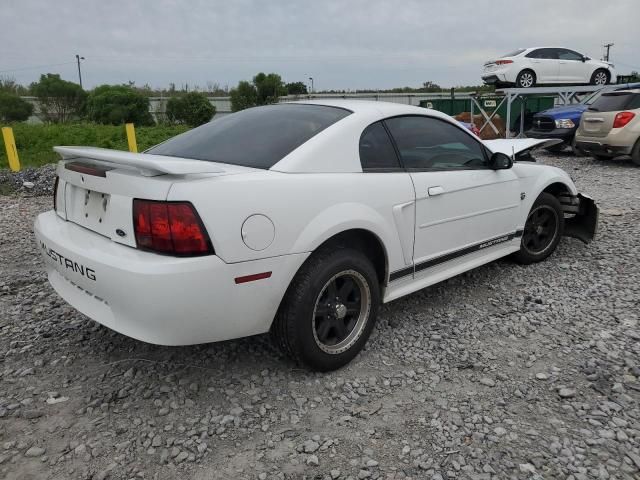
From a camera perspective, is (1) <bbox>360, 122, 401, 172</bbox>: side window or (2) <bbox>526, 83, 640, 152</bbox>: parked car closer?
(1) <bbox>360, 122, 401, 172</bbox>: side window

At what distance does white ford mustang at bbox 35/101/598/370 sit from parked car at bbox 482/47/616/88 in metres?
13.3

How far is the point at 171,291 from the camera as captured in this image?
2.29 meters

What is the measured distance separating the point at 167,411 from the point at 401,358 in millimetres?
1403

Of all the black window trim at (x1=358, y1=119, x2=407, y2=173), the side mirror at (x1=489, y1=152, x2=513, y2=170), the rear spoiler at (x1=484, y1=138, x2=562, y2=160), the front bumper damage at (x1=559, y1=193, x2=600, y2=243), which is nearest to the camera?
the black window trim at (x1=358, y1=119, x2=407, y2=173)

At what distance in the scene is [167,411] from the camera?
261cm

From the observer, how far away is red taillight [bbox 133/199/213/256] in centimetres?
231

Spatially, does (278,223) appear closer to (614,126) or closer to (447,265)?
(447,265)

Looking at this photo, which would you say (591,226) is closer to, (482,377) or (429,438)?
(482,377)

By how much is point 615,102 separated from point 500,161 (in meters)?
8.14

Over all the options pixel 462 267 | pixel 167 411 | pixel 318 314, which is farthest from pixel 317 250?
pixel 462 267

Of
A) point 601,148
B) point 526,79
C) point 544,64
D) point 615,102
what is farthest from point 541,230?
point 544,64

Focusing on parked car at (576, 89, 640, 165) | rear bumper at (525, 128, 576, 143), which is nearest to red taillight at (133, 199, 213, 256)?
parked car at (576, 89, 640, 165)

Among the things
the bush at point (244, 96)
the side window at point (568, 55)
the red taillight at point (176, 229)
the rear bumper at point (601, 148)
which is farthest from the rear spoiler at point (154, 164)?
the bush at point (244, 96)

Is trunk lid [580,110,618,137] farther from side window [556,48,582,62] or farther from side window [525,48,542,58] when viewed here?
side window [556,48,582,62]
